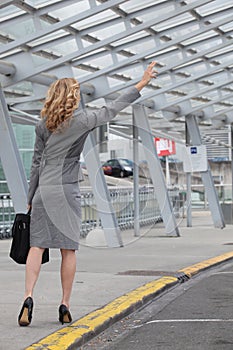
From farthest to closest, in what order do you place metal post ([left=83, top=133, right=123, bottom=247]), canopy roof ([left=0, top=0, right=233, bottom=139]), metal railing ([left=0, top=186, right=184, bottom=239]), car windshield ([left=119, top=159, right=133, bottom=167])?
car windshield ([left=119, top=159, right=133, bottom=167]) < metal railing ([left=0, top=186, right=184, bottom=239]) < metal post ([left=83, top=133, right=123, bottom=247]) < canopy roof ([left=0, top=0, right=233, bottom=139])

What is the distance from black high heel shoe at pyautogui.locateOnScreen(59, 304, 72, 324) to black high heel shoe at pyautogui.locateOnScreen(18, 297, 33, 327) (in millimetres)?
323

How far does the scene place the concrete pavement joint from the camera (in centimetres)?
657

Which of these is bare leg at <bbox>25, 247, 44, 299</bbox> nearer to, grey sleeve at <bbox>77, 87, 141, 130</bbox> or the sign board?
grey sleeve at <bbox>77, 87, 141, 130</bbox>

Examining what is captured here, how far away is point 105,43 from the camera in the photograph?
49.9 ft

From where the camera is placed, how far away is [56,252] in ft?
52.1

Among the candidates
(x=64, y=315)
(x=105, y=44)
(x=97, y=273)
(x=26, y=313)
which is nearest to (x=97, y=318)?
(x=64, y=315)

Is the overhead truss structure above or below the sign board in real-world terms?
above

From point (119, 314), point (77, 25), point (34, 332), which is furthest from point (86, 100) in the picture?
point (34, 332)

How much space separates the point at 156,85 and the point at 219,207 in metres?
5.70

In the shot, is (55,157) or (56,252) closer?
(55,157)

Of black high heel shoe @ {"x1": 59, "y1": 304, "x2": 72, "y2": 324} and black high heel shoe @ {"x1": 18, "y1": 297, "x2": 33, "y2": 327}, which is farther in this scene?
black high heel shoe @ {"x1": 59, "y1": 304, "x2": 72, "y2": 324}

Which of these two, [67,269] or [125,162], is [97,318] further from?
[125,162]

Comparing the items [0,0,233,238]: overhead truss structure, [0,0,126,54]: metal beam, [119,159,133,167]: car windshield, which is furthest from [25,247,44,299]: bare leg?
[119,159,133,167]: car windshield

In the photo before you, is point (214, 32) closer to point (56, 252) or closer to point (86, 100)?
point (86, 100)
